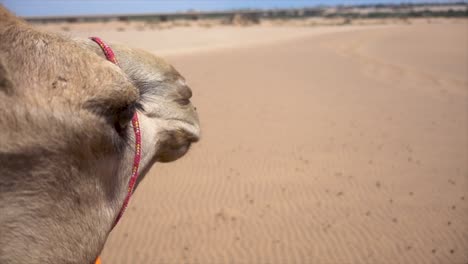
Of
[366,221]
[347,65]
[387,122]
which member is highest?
[366,221]

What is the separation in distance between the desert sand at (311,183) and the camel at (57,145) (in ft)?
2.61

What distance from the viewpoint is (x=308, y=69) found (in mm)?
15227

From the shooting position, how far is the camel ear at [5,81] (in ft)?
2.62

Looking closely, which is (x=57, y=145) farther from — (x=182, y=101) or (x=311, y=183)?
(x=311, y=183)

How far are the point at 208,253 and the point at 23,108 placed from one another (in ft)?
11.4

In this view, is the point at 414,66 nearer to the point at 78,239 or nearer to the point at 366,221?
the point at 366,221

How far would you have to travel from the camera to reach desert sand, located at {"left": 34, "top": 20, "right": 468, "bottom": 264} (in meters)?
4.18

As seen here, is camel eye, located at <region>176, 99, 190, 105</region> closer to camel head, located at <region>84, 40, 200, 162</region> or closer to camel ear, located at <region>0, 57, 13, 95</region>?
camel head, located at <region>84, 40, 200, 162</region>

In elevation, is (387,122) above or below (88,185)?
below

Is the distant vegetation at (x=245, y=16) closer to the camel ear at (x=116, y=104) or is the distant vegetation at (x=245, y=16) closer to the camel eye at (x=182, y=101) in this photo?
the camel eye at (x=182, y=101)

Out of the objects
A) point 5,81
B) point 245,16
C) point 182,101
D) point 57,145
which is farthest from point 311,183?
point 245,16

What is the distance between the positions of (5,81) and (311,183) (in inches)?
202

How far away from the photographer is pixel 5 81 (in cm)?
80

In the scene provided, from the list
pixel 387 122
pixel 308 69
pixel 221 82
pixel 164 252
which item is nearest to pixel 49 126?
pixel 164 252
